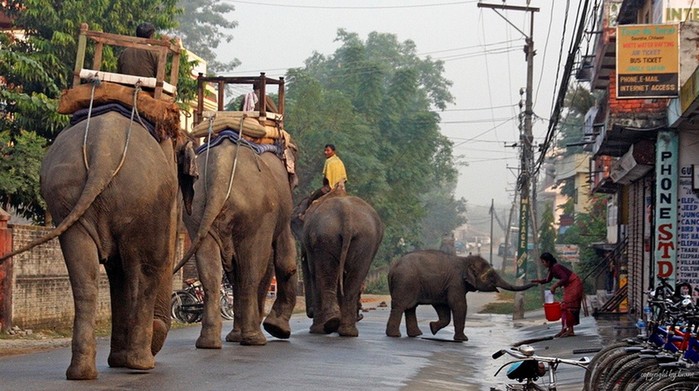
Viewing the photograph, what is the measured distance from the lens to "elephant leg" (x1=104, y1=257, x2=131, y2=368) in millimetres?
9625

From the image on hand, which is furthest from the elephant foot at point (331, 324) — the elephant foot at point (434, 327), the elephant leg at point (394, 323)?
the elephant foot at point (434, 327)

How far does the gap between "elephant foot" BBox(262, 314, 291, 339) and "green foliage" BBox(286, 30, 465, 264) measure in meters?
34.2

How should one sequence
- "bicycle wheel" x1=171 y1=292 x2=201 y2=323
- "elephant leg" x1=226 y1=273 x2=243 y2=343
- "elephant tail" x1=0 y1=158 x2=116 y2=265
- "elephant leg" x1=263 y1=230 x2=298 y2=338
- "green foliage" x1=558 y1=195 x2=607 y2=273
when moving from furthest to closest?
"green foliage" x1=558 y1=195 x2=607 y2=273 < "bicycle wheel" x1=171 y1=292 x2=201 y2=323 < "elephant leg" x1=263 y1=230 x2=298 y2=338 < "elephant leg" x1=226 y1=273 x2=243 y2=343 < "elephant tail" x1=0 y1=158 x2=116 y2=265

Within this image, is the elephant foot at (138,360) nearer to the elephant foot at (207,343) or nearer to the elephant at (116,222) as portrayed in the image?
the elephant at (116,222)

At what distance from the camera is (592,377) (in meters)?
10.3

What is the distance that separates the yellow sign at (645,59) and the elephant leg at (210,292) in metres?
10.4

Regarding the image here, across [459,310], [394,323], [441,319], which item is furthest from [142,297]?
[441,319]

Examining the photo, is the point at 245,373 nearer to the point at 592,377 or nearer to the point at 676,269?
the point at 592,377

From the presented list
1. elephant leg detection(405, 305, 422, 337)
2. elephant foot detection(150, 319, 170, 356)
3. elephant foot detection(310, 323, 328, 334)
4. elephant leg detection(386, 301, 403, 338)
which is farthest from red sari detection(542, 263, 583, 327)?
elephant foot detection(150, 319, 170, 356)

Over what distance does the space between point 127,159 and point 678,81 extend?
13.5 meters

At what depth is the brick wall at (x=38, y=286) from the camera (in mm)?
18125

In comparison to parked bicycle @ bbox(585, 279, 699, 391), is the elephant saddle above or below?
above

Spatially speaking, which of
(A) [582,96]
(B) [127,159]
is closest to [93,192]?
(B) [127,159]

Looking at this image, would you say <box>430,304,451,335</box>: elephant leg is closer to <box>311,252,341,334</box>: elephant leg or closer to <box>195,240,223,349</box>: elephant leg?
<box>311,252,341,334</box>: elephant leg
